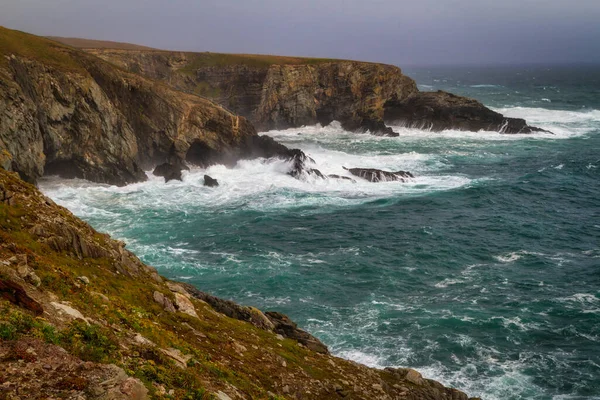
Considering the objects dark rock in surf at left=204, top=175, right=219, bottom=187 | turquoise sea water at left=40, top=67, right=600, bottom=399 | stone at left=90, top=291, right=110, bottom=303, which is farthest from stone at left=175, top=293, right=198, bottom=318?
dark rock in surf at left=204, top=175, right=219, bottom=187

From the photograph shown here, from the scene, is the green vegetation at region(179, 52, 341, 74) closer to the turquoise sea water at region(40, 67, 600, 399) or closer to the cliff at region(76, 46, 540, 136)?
the cliff at region(76, 46, 540, 136)

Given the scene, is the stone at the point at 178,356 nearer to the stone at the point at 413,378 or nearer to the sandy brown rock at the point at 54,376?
the sandy brown rock at the point at 54,376

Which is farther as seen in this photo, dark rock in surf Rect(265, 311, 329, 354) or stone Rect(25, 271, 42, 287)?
dark rock in surf Rect(265, 311, 329, 354)

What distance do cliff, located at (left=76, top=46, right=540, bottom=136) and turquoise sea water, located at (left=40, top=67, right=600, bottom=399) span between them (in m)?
25.1

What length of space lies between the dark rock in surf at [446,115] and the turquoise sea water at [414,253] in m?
22.0

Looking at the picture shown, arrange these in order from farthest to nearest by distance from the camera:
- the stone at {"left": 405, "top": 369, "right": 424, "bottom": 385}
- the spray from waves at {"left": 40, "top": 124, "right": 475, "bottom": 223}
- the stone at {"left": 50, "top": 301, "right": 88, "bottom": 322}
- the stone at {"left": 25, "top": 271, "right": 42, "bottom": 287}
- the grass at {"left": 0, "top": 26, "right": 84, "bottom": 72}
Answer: the grass at {"left": 0, "top": 26, "right": 84, "bottom": 72} → the spray from waves at {"left": 40, "top": 124, "right": 475, "bottom": 223} → the stone at {"left": 405, "top": 369, "right": 424, "bottom": 385} → the stone at {"left": 25, "top": 271, "right": 42, "bottom": 287} → the stone at {"left": 50, "top": 301, "right": 88, "bottom": 322}

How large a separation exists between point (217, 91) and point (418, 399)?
78536 millimetres

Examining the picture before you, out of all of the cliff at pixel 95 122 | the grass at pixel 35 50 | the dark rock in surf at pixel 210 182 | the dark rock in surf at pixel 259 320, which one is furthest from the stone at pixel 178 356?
the grass at pixel 35 50

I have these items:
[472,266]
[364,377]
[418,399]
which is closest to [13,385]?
[364,377]

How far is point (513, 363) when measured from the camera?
22328 millimetres

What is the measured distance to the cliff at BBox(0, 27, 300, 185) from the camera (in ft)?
137

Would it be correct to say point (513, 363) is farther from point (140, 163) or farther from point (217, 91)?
point (217, 91)

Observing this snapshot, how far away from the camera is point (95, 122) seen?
162 ft

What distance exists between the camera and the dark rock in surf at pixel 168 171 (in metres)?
53.2
